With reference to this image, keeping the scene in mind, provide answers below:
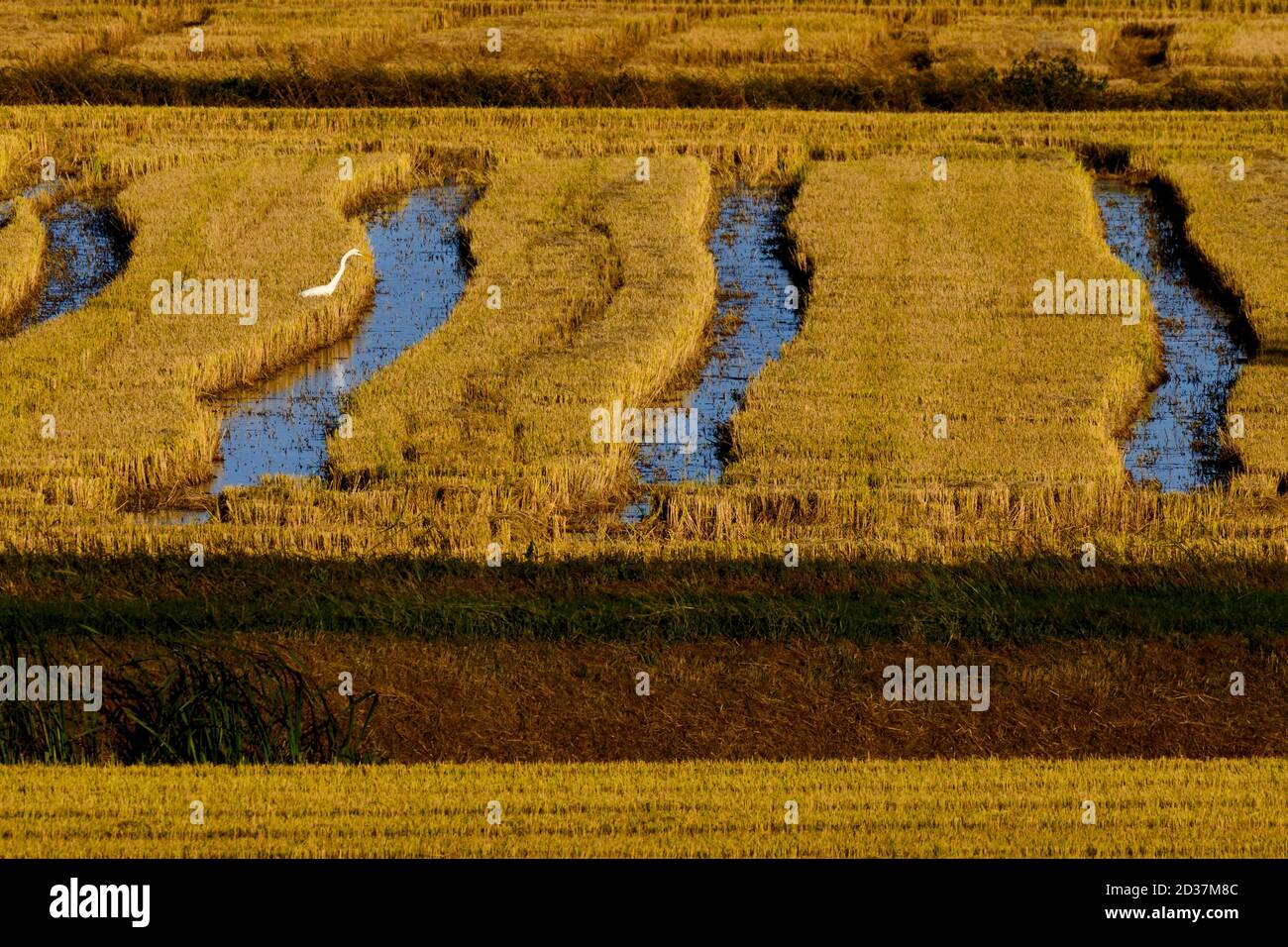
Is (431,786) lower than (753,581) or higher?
lower

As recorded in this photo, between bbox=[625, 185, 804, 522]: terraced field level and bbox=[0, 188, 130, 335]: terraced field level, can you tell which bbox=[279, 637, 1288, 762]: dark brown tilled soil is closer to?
bbox=[625, 185, 804, 522]: terraced field level

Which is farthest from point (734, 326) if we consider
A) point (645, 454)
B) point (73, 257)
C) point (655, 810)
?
point (655, 810)

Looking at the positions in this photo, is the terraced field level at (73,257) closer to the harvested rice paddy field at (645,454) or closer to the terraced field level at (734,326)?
the harvested rice paddy field at (645,454)

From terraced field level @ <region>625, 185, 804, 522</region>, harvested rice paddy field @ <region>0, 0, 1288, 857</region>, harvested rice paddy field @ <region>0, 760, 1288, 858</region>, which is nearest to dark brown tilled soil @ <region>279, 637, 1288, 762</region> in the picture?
harvested rice paddy field @ <region>0, 0, 1288, 857</region>

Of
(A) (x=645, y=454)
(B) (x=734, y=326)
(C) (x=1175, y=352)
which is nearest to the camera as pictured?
(A) (x=645, y=454)

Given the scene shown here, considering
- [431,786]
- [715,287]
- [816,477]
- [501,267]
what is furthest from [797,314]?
[431,786]

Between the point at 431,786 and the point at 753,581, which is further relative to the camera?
the point at 753,581

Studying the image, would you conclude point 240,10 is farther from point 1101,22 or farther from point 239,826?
point 239,826

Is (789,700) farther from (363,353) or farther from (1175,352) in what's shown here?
(1175,352)
